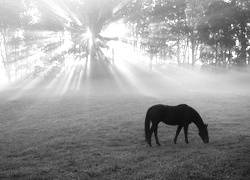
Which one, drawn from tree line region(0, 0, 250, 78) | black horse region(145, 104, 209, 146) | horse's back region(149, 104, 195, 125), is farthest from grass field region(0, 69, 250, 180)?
tree line region(0, 0, 250, 78)

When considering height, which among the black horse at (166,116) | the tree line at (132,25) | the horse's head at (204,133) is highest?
the tree line at (132,25)

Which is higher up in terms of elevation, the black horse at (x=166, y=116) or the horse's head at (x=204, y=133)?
the black horse at (x=166, y=116)

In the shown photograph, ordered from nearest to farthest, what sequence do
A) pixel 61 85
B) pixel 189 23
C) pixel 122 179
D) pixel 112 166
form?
pixel 122 179 → pixel 112 166 → pixel 61 85 → pixel 189 23

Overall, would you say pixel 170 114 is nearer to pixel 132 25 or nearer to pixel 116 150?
pixel 116 150

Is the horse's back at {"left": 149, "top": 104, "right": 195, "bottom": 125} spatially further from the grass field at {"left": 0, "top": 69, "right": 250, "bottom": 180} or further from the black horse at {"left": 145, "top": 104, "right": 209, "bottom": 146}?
the grass field at {"left": 0, "top": 69, "right": 250, "bottom": 180}

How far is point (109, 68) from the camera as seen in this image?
5350cm

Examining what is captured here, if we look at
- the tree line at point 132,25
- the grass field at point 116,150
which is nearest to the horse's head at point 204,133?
the grass field at point 116,150

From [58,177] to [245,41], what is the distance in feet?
194

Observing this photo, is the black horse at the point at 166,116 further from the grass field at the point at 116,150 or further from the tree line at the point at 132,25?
the tree line at the point at 132,25

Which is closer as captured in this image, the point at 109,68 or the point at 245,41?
the point at 109,68

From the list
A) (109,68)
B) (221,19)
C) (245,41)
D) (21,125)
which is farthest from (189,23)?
(21,125)

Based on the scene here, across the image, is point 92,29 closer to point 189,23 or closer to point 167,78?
point 167,78

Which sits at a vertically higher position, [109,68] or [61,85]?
[109,68]

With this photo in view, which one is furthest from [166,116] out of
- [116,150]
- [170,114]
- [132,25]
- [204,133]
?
[132,25]
